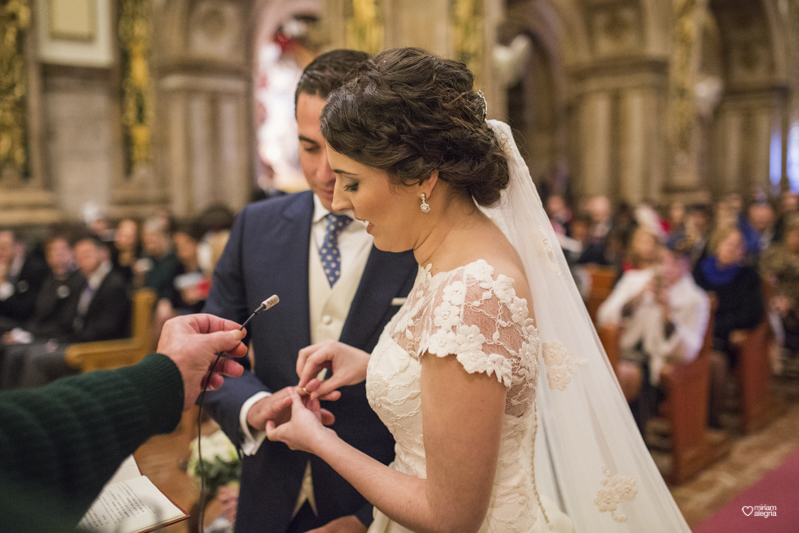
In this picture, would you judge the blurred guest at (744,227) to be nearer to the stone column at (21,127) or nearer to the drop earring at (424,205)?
the drop earring at (424,205)

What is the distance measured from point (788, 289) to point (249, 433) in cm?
631

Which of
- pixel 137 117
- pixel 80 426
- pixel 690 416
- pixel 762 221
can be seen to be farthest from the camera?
pixel 137 117

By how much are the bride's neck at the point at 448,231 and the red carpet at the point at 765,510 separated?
47.3 inches

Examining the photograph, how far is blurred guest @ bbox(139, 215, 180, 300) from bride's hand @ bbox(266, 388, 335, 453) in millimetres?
4818

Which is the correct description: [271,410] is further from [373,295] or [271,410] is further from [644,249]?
[644,249]

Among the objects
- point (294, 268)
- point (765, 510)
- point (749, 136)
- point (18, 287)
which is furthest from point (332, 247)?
point (749, 136)

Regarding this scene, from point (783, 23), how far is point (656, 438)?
46.2ft

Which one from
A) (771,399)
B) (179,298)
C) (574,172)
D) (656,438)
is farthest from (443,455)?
(574,172)

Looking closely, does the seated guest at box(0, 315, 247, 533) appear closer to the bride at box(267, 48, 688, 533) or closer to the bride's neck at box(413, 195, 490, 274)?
the bride at box(267, 48, 688, 533)

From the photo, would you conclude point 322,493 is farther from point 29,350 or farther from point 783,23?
point 783,23

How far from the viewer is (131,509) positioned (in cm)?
124

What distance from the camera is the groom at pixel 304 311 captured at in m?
1.65

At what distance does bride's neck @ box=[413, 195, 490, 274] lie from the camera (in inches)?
54.9

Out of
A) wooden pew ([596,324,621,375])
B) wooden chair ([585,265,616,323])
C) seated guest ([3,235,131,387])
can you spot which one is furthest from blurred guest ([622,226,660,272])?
seated guest ([3,235,131,387])
